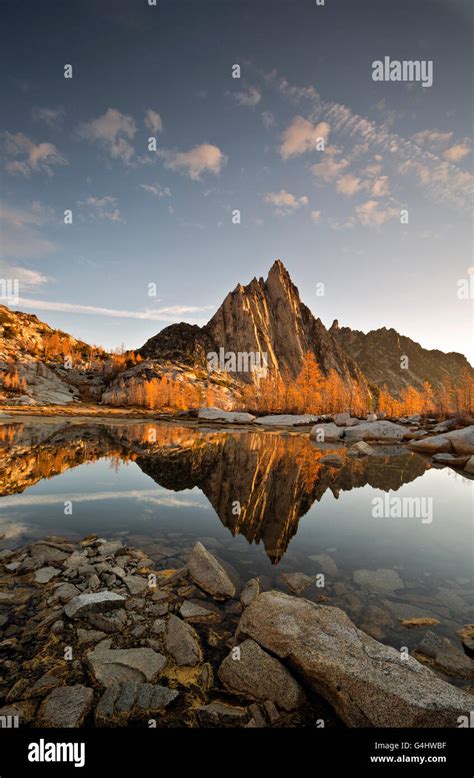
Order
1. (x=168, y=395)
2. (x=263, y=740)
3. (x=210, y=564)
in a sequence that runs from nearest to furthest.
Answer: (x=263, y=740)
(x=210, y=564)
(x=168, y=395)

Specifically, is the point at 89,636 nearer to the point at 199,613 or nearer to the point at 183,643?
the point at 183,643

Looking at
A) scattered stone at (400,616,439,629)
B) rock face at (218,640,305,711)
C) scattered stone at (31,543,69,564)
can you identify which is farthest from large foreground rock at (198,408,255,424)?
rock face at (218,640,305,711)

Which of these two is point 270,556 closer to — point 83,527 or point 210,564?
point 210,564

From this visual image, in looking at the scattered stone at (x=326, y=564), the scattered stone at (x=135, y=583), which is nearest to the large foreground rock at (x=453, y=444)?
the scattered stone at (x=326, y=564)

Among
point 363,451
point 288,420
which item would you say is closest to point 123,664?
point 363,451

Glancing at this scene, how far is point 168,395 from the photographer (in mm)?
108312

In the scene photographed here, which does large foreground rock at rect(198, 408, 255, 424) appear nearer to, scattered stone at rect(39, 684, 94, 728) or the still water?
the still water

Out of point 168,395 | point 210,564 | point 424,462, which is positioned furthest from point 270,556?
point 168,395

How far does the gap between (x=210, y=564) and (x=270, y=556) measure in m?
1.96

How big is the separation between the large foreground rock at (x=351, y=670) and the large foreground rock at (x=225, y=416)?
5703cm

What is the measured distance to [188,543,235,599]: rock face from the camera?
6100 millimetres

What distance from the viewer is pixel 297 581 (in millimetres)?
6641

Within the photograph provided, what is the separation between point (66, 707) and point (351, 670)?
3091mm

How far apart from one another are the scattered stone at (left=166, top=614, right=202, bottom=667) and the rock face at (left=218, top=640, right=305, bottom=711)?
18.3 inches
